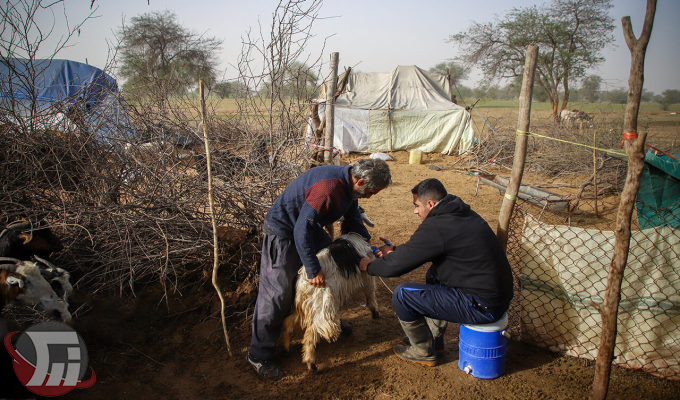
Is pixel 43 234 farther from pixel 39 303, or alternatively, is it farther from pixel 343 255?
pixel 343 255

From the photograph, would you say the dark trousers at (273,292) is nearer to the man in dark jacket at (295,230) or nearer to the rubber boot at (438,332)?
the man in dark jacket at (295,230)

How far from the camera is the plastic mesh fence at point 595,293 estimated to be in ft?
8.30

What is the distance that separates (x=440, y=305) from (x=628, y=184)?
4.39 ft

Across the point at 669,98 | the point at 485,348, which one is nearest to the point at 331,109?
the point at 485,348

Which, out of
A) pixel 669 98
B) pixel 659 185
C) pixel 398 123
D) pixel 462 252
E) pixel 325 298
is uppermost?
pixel 669 98

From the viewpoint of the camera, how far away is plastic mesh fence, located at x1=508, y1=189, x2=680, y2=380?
8.30 ft

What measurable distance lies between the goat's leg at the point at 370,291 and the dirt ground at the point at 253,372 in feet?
0.47

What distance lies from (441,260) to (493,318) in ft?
1.74

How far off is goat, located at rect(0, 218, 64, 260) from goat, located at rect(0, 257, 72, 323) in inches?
7.4

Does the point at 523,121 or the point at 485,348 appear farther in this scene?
the point at 523,121

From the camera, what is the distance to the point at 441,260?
8.38ft

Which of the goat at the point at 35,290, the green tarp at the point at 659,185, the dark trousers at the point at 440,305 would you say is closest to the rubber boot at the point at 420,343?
the dark trousers at the point at 440,305

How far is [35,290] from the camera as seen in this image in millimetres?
2613

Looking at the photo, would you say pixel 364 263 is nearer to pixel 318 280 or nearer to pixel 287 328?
pixel 318 280
